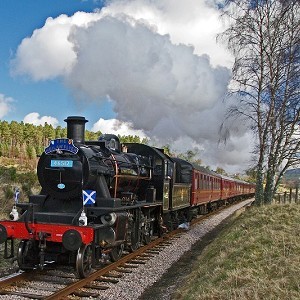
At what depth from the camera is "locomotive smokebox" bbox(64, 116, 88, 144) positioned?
850 centimetres

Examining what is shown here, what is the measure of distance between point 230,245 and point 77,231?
11.1 feet

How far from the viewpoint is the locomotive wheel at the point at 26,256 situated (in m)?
7.57

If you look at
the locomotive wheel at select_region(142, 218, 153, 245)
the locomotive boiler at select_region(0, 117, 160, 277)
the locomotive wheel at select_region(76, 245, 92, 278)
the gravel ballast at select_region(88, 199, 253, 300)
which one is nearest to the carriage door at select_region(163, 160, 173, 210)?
the locomotive wheel at select_region(142, 218, 153, 245)

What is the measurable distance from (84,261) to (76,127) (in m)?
2.80

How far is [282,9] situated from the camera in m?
14.5

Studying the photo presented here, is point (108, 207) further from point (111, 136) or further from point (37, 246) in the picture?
point (111, 136)

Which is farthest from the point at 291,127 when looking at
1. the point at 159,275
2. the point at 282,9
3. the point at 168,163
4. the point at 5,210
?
the point at 5,210

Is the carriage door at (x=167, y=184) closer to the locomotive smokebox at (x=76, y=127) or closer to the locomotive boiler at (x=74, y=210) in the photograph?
the locomotive boiler at (x=74, y=210)

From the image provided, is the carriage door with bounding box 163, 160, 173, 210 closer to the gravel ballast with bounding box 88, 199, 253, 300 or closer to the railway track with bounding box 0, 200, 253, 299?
the gravel ballast with bounding box 88, 199, 253, 300

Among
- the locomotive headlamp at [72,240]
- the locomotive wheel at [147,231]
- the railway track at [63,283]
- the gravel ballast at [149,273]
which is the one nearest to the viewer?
the railway track at [63,283]

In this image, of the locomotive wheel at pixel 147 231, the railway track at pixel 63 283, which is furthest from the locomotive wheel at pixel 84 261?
the locomotive wheel at pixel 147 231

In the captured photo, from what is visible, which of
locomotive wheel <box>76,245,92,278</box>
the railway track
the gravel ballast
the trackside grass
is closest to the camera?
the trackside grass

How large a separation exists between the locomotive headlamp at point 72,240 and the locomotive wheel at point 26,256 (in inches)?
45.3

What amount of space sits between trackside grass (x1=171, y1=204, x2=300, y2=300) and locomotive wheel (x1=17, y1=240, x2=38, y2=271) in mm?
2948
